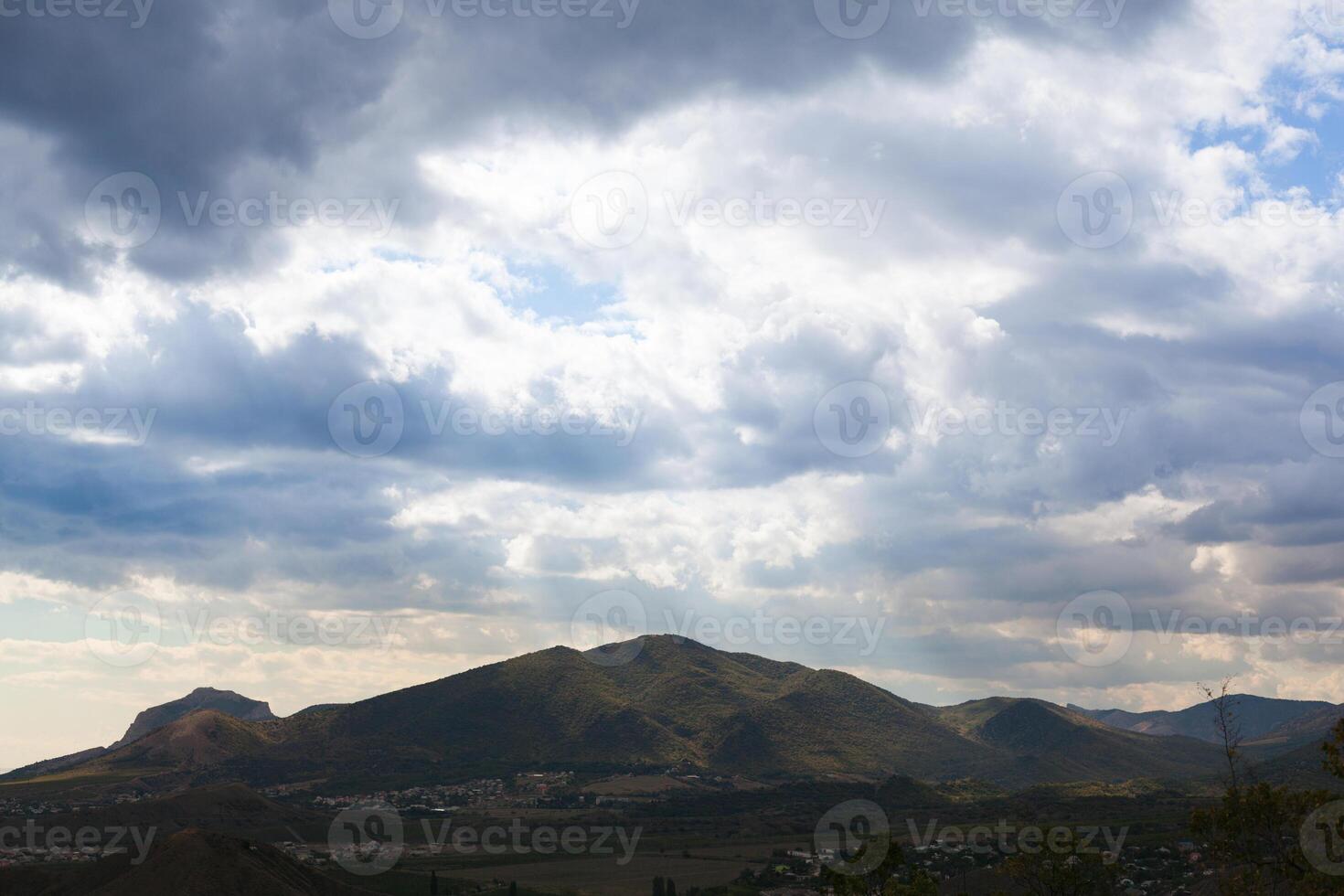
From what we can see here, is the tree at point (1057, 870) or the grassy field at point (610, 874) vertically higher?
the tree at point (1057, 870)

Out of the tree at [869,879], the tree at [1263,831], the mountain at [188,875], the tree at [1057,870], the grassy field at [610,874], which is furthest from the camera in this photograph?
the grassy field at [610,874]

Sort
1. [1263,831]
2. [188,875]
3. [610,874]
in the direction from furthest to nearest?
[610,874], [188,875], [1263,831]

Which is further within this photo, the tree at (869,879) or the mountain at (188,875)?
the mountain at (188,875)

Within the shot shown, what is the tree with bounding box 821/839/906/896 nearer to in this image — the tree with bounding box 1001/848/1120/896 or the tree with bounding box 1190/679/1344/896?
the tree with bounding box 1001/848/1120/896

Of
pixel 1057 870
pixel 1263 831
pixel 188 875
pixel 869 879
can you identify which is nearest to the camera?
pixel 1263 831

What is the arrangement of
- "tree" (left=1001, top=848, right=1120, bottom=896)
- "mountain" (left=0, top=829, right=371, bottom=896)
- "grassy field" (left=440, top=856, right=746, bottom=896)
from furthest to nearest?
"grassy field" (left=440, top=856, right=746, bottom=896)
"mountain" (left=0, top=829, right=371, bottom=896)
"tree" (left=1001, top=848, right=1120, bottom=896)

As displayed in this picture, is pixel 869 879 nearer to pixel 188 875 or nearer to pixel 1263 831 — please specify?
pixel 1263 831

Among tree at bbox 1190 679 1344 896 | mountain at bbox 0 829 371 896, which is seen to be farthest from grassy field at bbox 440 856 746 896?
tree at bbox 1190 679 1344 896

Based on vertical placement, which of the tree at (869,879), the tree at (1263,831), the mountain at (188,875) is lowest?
the mountain at (188,875)

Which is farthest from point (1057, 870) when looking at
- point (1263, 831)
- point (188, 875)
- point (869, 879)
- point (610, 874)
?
point (610, 874)

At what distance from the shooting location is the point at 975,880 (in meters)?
116

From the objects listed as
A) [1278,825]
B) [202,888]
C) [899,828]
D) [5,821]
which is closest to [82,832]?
[5,821]

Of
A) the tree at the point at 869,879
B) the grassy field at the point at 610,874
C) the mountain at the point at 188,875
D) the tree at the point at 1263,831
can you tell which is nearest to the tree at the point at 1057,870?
Answer: the tree at the point at 869,879

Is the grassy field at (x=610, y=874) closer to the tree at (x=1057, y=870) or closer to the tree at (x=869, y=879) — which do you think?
the tree at (x=869, y=879)
